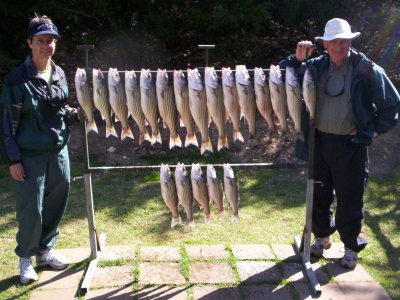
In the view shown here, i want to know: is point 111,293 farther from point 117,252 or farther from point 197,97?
point 197,97

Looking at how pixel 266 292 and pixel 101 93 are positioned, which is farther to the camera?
pixel 266 292

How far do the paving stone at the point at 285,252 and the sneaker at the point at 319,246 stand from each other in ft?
0.54

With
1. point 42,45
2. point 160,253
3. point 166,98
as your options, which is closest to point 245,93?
point 166,98

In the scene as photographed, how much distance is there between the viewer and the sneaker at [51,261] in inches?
172

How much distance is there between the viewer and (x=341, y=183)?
13.7ft

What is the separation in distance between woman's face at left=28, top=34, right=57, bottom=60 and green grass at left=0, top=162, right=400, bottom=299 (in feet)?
6.06

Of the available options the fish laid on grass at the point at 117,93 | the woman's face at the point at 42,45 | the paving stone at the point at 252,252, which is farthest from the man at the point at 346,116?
the woman's face at the point at 42,45

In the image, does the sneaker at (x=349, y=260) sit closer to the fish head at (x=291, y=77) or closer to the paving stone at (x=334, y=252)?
the paving stone at (x=334, y=252)

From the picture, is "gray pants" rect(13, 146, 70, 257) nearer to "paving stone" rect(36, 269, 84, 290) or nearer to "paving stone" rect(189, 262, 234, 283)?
"paving stone" rect(36, 269, 84, 290)

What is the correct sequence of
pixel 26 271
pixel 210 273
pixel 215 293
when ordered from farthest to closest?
1. pixel 210 273
2. pixel 26 271
3. pixel 215 293

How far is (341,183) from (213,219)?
1.74 m

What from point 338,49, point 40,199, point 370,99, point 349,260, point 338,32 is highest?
point 338,32

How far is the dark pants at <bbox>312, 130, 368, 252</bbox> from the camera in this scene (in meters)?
4.10

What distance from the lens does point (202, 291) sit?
4035 mm
